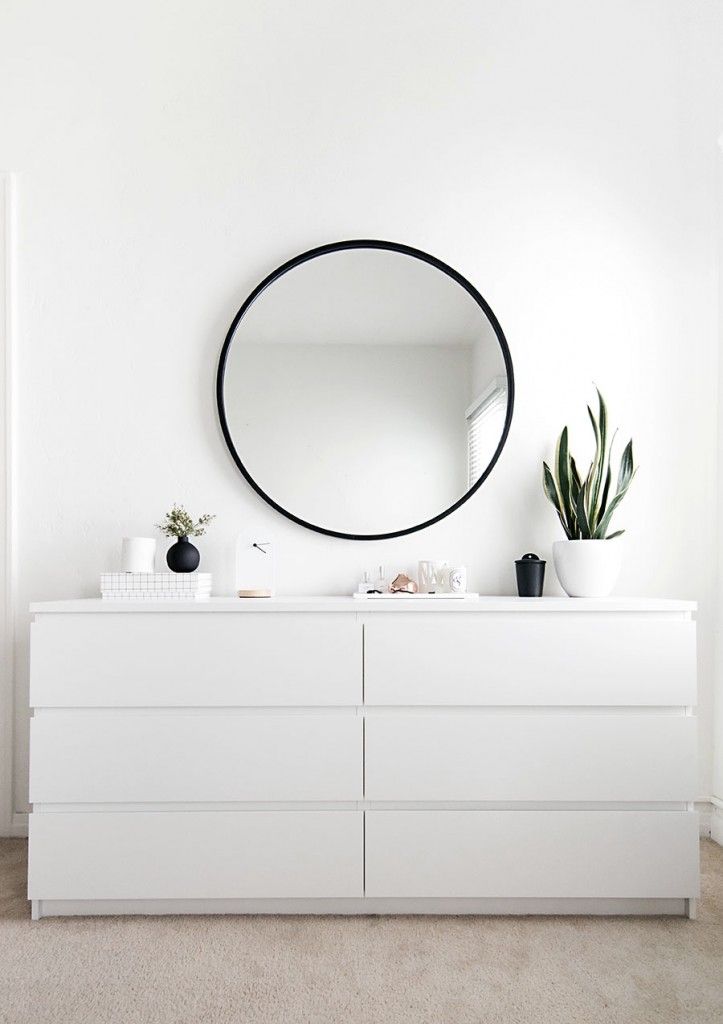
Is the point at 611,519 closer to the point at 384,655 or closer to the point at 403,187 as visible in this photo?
the point at 384,655

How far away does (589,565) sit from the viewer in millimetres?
2355

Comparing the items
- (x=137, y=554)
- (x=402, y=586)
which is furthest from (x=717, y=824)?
(x=137, y=554)

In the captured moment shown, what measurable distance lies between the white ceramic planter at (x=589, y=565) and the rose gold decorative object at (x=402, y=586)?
455 millimetres

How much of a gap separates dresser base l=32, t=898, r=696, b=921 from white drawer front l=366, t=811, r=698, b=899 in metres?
0.04

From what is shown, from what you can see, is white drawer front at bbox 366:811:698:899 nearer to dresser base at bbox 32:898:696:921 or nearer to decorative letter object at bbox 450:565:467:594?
dresser base at bbox 32:898:696:921

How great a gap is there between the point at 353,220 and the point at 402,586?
1192mm

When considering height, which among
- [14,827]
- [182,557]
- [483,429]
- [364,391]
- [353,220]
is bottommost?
[14,827]

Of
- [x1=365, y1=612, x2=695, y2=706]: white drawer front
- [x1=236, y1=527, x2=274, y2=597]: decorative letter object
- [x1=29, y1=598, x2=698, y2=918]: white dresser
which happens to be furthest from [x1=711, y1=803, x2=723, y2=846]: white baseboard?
[x1=236, y1=527, x2=274, y2=597]: decorative letter object

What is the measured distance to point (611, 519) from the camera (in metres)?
2.59

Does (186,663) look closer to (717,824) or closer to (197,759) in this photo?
(197,759)

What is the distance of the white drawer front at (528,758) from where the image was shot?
2043mm

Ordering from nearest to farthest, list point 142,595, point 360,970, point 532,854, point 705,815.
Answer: point 360,970
point 532,854
point 142,595
point 705,815

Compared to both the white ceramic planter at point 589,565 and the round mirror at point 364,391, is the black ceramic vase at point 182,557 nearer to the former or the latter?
the round mirror at point 364,391

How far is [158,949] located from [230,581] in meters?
1.05
